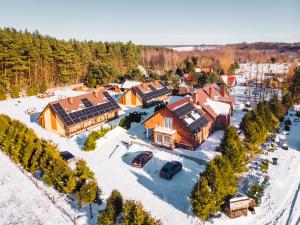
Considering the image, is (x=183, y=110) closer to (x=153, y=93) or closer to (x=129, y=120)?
(x=129, y=120)

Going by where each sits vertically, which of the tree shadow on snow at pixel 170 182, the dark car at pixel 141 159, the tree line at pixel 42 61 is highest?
the tree line at pixel 42 61

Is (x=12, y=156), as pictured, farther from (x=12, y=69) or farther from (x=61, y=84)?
(x=61, y=84)

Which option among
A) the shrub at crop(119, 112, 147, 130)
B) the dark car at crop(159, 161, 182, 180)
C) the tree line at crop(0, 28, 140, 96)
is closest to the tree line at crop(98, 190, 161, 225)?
the dark car at crop(159, 161, 182, 180)

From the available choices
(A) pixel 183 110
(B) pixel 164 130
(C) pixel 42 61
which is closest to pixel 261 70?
(C) pixel 42 61

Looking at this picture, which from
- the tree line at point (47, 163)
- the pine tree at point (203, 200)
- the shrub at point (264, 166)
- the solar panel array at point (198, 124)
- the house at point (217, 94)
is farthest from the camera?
the house at point (217, 94)

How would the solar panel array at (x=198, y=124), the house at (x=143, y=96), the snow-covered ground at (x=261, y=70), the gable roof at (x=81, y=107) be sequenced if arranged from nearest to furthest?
the solar panel array at (x=198, y=124)
the gable roof at (x=81, y=107)
the house at (x=143, y=96)
the snow-covered ground at (x=261, y=70)

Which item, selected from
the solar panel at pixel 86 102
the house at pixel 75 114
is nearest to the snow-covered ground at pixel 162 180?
the house at pixel 75 114

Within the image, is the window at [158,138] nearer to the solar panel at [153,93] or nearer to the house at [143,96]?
the house at [143,96]
